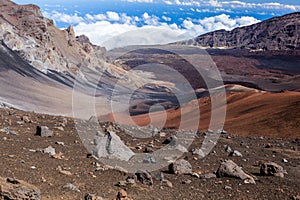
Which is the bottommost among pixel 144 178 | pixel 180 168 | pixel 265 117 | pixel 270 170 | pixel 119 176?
pixel 265 117

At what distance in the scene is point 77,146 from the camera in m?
12.8

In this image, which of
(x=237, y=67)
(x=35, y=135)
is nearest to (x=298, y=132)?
(x=35, y=135)

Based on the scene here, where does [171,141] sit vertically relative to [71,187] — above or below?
below

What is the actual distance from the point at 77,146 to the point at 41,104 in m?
45.2

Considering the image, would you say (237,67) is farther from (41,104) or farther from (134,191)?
(134,191)

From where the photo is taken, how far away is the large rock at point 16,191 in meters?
5.69

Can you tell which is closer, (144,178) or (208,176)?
(144,178)

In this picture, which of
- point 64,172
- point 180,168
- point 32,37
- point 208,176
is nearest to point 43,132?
point 64,172

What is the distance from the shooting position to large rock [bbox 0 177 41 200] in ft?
18.7

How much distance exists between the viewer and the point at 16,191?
18.9 ft

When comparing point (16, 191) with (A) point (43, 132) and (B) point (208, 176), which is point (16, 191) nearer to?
(B) point (208, 176)

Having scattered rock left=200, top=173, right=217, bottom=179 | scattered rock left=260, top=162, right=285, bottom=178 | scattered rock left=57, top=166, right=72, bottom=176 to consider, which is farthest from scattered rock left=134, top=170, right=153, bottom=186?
scattered rock left=260, top=162, right=285, bottom=178

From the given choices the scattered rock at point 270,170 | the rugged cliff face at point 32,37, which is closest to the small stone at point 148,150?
the scattered rock at point 270,170

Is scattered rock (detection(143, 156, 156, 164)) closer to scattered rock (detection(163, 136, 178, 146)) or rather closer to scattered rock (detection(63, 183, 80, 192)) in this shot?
scattered rock (detection(163, 136, 178, 146))
